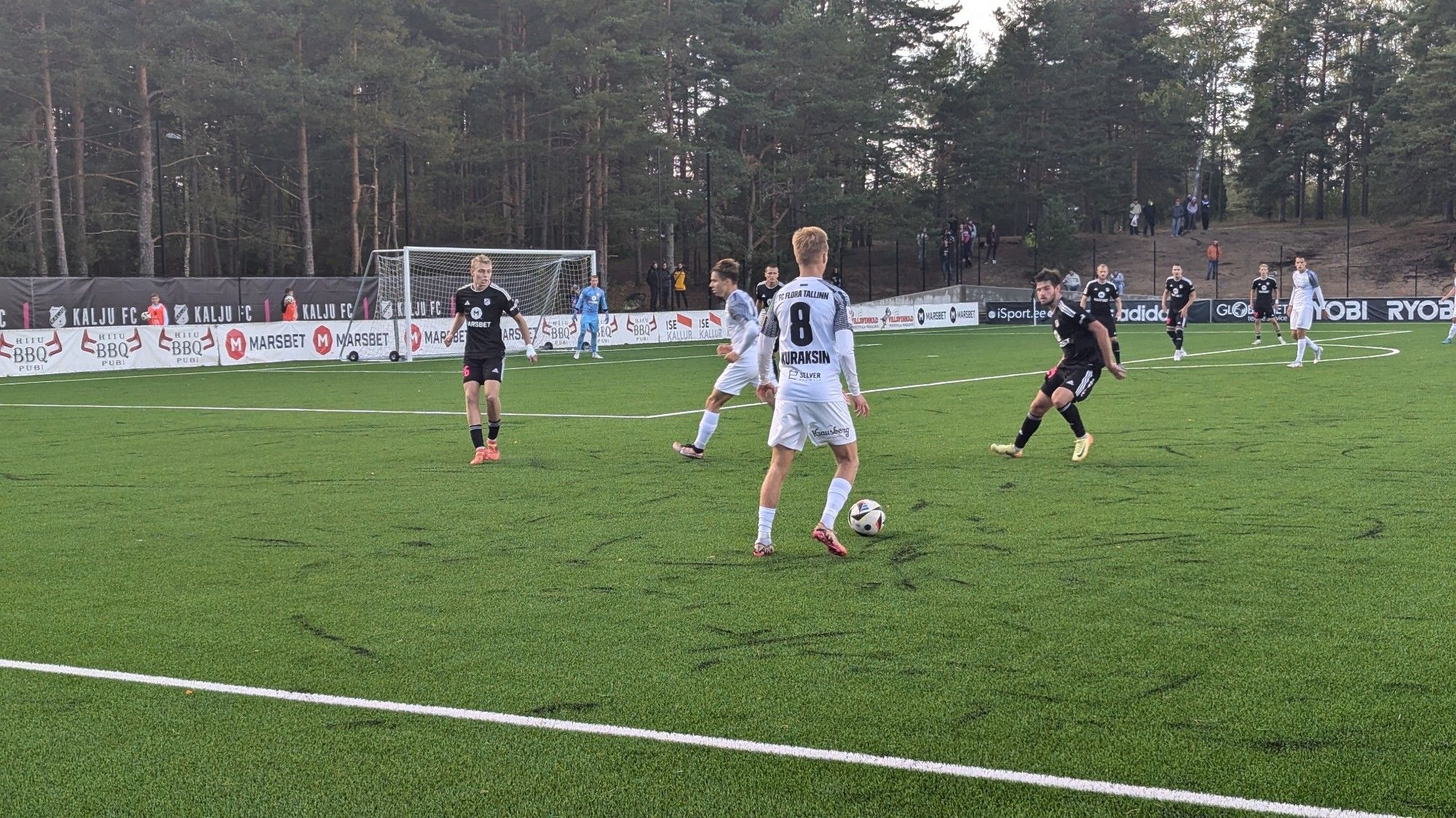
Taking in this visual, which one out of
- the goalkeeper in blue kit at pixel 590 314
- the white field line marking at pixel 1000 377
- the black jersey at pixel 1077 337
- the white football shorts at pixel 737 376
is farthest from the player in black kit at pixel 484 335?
the goalkeeper in blue kit at pixel 590 314

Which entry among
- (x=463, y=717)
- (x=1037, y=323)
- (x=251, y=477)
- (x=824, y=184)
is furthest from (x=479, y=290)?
(x=824, y=184)

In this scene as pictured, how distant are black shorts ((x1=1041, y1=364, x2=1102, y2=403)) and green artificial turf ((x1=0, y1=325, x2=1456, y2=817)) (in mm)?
670

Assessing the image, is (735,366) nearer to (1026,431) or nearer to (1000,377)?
(1026,431)

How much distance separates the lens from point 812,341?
25.7 ft

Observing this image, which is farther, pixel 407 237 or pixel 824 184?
pixel 824 184

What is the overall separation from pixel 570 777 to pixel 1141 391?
16.4 meters

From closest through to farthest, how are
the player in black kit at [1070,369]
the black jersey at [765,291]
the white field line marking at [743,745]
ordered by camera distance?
the white field line marking at [743,745], the player in black kit at [1070,369], the black jersey at [765,291]

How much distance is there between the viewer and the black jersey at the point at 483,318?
42.6ft

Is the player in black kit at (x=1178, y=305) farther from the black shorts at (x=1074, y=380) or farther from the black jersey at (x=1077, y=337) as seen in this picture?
the black shorts at (x=1074, y=380)

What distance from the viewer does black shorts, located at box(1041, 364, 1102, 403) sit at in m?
12.2

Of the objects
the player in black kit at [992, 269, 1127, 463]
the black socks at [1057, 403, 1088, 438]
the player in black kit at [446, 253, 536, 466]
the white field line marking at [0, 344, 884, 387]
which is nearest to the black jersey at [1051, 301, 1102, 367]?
the player in black kit at [992, 269, 1127, 463]

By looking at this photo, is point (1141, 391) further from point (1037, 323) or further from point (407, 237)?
point (1037, 323)

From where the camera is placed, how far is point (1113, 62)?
7819 cm

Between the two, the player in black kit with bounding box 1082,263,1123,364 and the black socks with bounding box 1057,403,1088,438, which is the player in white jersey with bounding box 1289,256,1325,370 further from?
the black socks with bounding box 1057,403,1088,438
